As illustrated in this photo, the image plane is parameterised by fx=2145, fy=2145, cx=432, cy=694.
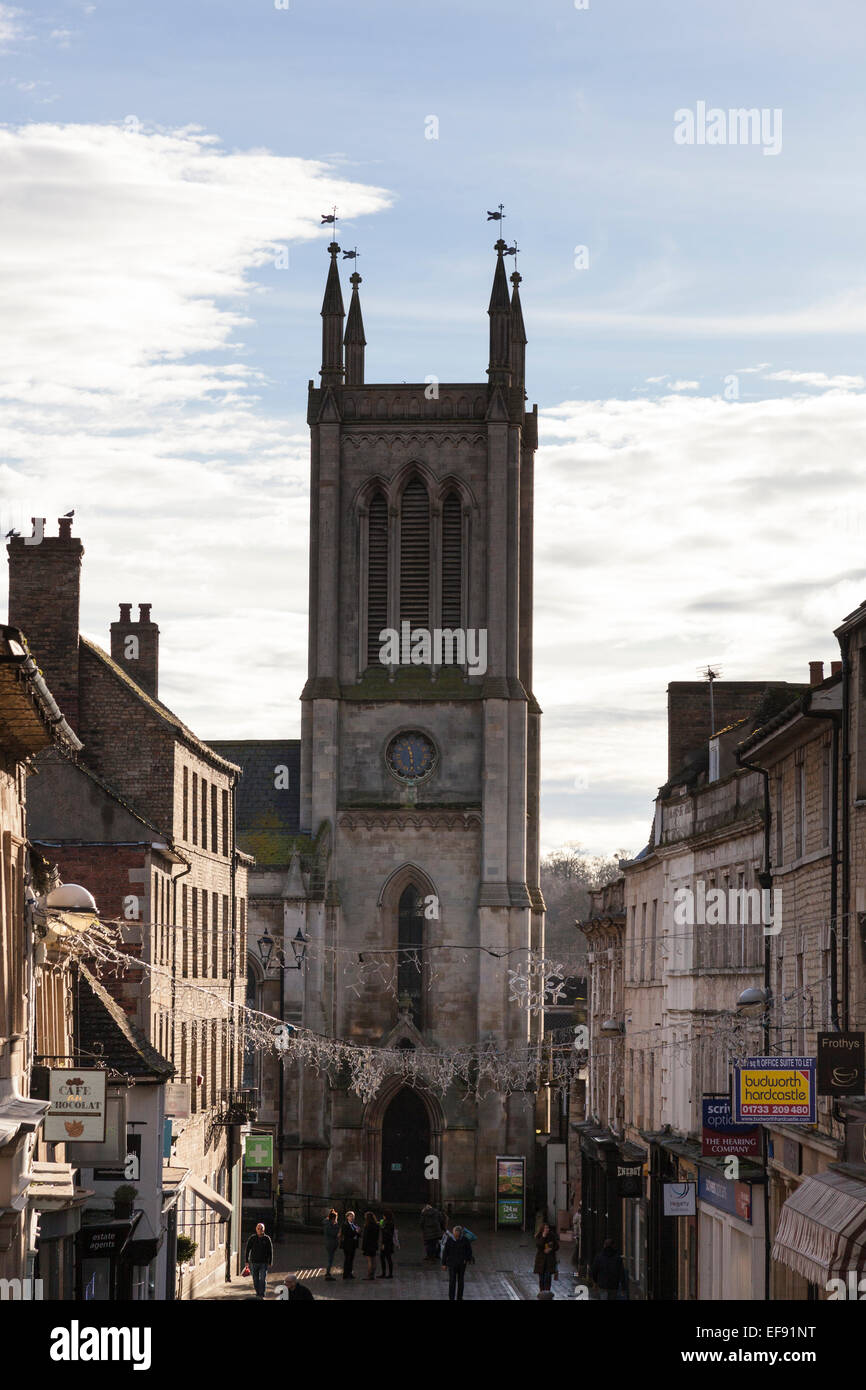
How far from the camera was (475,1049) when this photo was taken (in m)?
67.4

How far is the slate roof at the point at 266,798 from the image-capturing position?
2776 inches

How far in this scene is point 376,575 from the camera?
72188mm

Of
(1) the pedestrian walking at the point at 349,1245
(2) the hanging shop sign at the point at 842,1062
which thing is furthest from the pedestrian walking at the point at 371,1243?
(2) the hanging shop sign at the point at 842,1062

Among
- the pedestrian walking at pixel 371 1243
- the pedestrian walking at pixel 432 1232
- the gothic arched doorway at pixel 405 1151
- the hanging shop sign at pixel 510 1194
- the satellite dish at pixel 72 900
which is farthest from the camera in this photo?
the gothic arched doorway at pixel 405 1151

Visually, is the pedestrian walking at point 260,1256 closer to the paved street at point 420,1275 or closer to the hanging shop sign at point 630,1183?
the paved street at point 420,1275

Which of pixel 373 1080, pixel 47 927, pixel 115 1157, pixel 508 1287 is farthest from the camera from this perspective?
pixel 373 1080

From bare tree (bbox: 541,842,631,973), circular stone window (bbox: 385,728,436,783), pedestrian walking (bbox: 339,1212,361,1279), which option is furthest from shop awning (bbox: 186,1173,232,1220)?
bare tree (bbox: 541,842,631,973)

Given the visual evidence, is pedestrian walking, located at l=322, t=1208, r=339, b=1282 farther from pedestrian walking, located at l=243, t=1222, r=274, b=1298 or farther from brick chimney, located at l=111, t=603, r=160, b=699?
brick chimney, located at l=111, t=603, r=160, b=699

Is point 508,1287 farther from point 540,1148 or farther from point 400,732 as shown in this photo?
point 400,732

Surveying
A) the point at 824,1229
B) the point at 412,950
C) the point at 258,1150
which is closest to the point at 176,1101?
the point at 824,1229

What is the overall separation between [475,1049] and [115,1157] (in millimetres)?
37016

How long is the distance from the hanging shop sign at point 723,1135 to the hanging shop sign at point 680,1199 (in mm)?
5272

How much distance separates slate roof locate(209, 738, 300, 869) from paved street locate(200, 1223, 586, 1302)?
1418 centimetres
